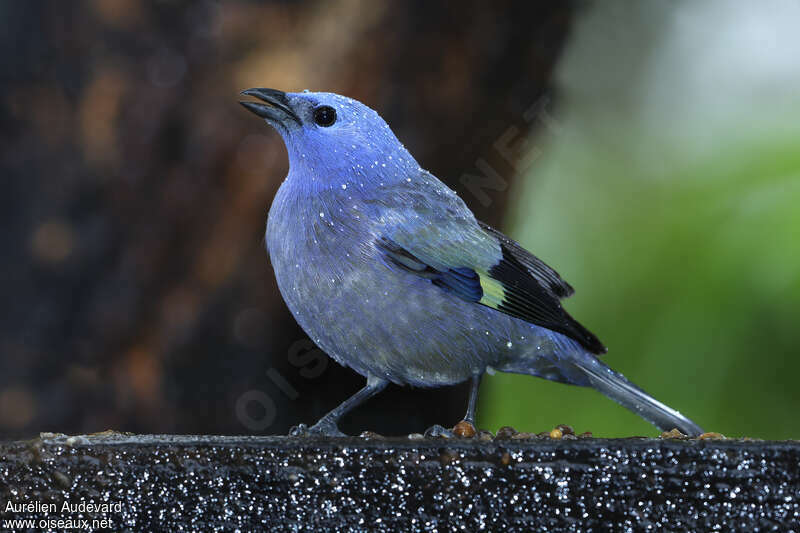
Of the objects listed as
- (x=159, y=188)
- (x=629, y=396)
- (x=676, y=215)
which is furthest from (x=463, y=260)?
(x=676, y=215)

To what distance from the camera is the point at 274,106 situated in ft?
9.29

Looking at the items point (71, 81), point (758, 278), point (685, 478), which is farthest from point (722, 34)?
point (685, 478)

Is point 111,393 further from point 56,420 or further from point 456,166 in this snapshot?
point 456,166

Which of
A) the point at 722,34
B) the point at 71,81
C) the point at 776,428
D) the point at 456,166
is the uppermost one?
the point at 722,34

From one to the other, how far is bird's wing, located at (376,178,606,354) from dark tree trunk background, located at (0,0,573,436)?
864 millimetres

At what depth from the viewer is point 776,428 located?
15.2 ft

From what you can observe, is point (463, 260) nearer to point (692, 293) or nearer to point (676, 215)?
point (692, 293)

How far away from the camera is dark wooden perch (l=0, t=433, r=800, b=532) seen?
1.58 metres

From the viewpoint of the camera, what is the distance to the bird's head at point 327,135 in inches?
110

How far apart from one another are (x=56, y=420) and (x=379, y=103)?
1641 millimetres

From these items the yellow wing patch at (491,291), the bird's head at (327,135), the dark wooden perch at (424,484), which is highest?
the bird's head at (327,135)

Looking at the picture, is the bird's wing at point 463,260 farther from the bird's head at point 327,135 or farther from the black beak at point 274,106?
the black beak at point 274,106

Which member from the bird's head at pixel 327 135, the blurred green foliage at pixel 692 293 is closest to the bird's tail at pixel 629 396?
the bird's head at pixel 327 135

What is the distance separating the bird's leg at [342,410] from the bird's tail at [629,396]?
0.64m
